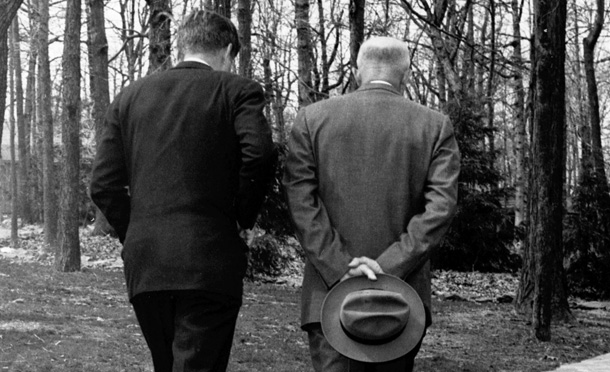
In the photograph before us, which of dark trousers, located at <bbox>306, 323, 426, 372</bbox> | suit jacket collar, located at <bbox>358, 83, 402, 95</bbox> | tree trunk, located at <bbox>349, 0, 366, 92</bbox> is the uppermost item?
tree trunk, located at <bbox>349, 0, 366, 92</bbox>

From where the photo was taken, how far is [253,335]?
9.29 m

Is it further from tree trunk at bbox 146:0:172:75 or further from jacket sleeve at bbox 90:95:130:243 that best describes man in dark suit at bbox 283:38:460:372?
tree trunk at bbox 146:0:172:75

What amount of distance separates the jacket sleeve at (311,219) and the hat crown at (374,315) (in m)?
0.16

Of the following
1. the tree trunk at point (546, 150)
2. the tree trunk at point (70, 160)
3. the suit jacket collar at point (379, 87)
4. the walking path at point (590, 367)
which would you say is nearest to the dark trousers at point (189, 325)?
the suit jacket collar at point (379, 87)

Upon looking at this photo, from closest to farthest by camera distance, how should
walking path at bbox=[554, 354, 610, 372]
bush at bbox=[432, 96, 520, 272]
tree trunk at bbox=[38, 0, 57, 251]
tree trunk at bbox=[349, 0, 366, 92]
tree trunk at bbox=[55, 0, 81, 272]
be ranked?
walking path at bbox=[554, 354, 610, 372] < tree trunk at bbox=[349, 0, 366, 92] < tree trunk at bbox=[55, 0, 81, 272] < bush at bbox=[432, 96, 520, 272] < tree trunk at bbox=[38, 0, 57, 251]

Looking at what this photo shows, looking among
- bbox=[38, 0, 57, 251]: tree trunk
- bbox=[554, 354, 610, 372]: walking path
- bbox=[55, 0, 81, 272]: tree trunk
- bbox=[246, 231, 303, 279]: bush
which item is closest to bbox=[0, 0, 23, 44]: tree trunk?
bbox=[554, 354, 610, 372]: walking path

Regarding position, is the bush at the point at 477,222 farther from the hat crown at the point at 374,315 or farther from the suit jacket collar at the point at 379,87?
the hat crown at the point at 374,315

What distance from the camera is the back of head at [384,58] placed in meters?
3.87

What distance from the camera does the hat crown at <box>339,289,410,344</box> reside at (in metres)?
3.52

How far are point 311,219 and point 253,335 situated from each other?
582cm

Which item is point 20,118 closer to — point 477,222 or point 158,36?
point 477,222

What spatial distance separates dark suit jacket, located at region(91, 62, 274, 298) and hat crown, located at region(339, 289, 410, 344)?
51 centimetres

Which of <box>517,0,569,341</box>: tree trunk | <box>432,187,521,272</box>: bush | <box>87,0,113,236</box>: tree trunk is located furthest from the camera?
<box>87,0,113,236</box>: tree trunk

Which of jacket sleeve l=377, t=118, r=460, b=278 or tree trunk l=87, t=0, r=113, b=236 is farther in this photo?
tree trunk l=87, t=0, r=113, b=236
